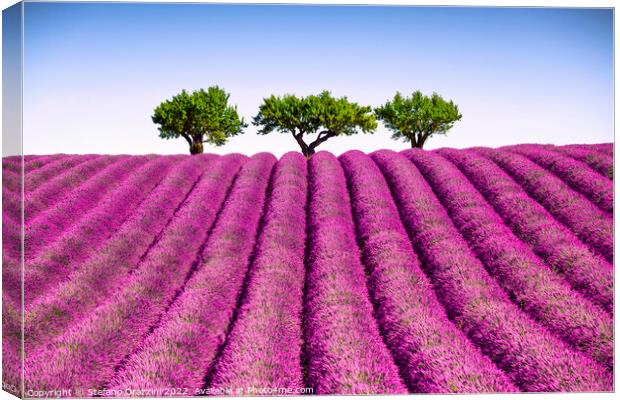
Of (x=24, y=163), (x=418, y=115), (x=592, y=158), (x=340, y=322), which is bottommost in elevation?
(x=340, y=322)

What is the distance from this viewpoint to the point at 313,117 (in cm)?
914

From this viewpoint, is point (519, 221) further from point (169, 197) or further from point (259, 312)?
point (169, 197)

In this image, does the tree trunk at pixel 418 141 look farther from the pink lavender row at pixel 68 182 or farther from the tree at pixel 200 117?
the pink lavender row at pixel 68 182

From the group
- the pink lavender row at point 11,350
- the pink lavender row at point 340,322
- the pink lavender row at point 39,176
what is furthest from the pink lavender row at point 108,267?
the pink lavender row at point 340,322

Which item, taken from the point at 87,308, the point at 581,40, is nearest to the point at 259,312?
the point at 87,308

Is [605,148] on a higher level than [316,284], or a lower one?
higher

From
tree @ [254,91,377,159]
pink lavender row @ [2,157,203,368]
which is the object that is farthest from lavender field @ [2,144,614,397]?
tree @ [254,91,377,159]

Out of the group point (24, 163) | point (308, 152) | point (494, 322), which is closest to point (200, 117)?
point (308, 152)

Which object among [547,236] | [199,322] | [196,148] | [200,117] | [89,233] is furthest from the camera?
[200,117]

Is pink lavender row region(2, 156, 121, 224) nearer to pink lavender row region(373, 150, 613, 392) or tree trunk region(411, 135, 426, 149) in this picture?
pink lavender row region(373, 150, 613, 392)

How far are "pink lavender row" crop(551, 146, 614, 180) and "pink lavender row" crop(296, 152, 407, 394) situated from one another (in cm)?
461

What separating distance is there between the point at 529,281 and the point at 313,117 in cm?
579

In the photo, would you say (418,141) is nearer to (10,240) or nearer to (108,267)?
(108,267)

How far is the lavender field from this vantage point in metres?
4.84
